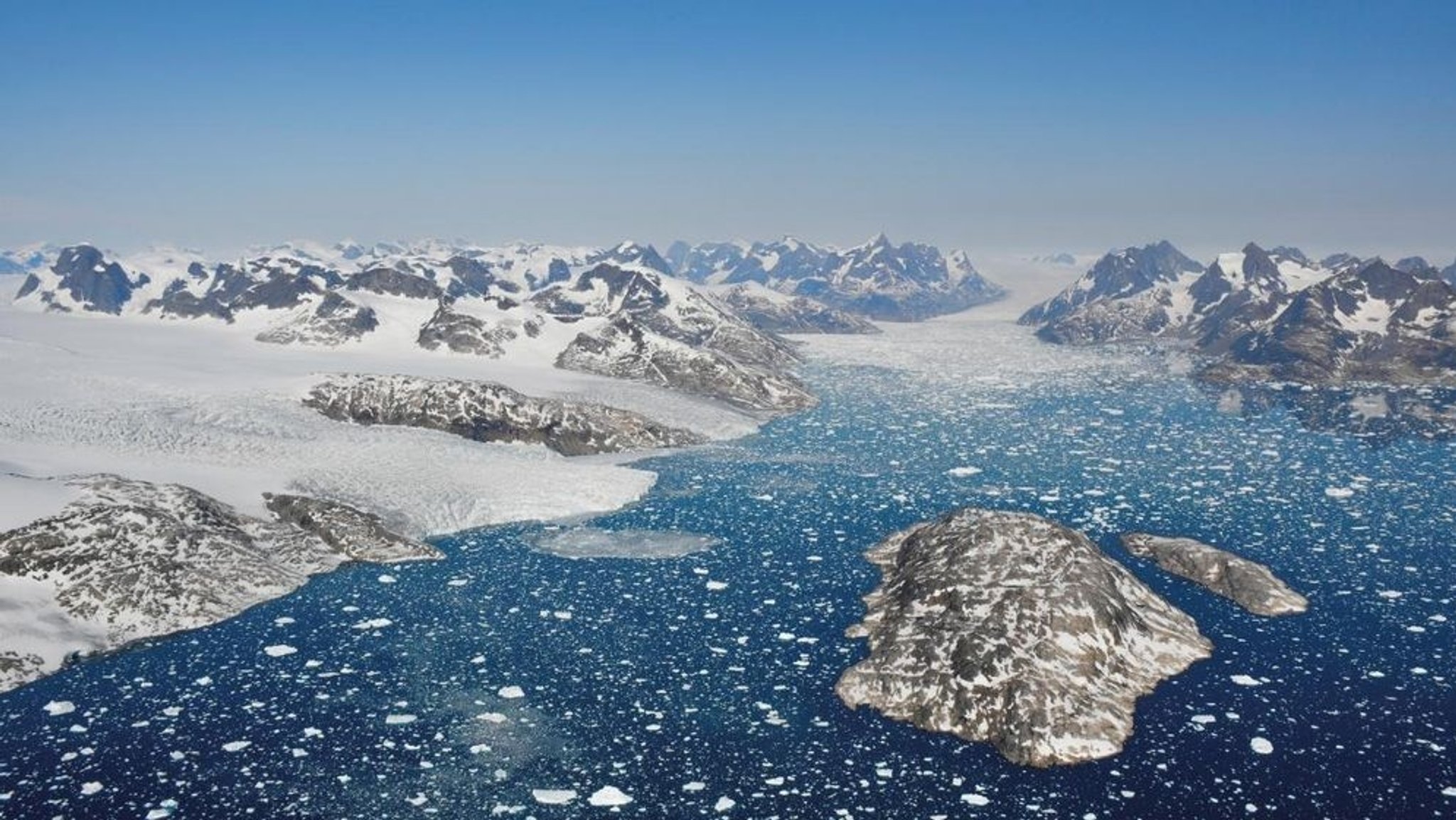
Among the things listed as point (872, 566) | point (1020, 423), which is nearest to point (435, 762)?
point (872, 566)

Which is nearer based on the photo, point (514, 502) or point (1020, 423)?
point (514, 502)

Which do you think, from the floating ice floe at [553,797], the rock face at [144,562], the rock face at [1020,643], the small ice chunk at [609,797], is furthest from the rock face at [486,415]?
the small ice chunk at [609,797]

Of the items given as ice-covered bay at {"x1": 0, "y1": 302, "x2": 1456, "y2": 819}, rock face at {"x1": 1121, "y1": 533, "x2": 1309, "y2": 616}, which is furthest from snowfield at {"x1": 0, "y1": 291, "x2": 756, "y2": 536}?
rock face at {"x1": 1121, "y1": 533, "x2": 1309, "y2": 616}

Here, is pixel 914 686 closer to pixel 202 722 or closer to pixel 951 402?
pixel 202 722

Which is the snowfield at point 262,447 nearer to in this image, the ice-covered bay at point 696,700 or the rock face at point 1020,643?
the ice-covered bay at point 696,700

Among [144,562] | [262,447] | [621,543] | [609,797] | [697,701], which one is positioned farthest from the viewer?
[262,447]

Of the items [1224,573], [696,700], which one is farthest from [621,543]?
[1224,573]

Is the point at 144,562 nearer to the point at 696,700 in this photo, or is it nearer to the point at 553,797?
the point at 553,797
